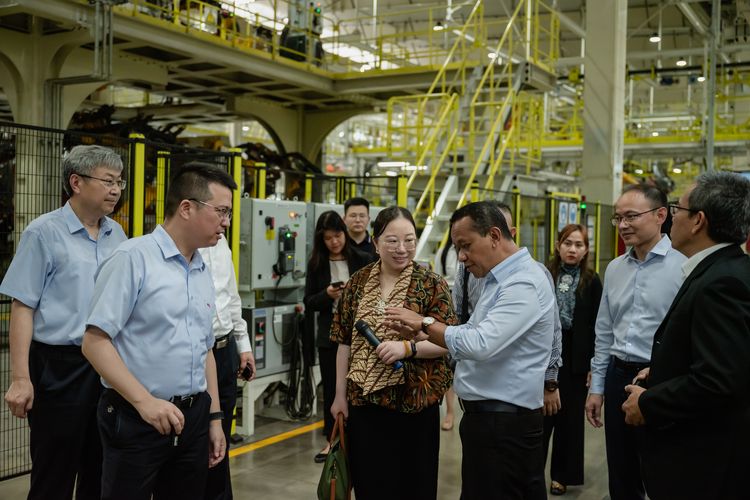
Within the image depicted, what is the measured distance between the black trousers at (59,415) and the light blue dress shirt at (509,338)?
5.59 ft

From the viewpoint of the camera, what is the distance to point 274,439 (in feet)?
20.1

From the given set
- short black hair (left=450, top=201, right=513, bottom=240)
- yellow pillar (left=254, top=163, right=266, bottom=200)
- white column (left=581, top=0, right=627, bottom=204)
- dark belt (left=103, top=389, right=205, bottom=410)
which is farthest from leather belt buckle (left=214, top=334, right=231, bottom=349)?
white column (left=581, top=0, right=627, bottom=204)

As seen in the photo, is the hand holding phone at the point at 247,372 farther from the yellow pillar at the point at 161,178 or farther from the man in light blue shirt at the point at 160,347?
the yellow pillar at the point at 161,178

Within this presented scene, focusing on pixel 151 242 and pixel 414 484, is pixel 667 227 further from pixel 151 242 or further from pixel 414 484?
pixel 151 242

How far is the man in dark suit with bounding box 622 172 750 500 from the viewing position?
2.24 m

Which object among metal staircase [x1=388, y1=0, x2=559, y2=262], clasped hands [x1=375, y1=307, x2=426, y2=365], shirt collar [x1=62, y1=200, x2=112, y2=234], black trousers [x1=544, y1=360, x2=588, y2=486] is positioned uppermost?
metal staircase [x1=388, y1=0, x2=559, y2=262]

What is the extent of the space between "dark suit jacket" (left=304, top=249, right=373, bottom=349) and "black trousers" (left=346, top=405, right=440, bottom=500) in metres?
2.25

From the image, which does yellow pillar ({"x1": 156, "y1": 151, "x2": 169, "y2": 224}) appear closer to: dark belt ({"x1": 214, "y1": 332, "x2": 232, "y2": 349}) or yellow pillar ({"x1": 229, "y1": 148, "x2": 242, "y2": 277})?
yellow pillar ({"x1": 229, "y1": 148, "x2": 242, "y2": 277})

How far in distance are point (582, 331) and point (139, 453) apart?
3.22 metres

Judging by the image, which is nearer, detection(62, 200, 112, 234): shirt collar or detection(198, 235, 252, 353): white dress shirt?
detection(62, 200, 112, 234): shirt collar

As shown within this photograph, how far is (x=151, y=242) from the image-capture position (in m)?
2.56

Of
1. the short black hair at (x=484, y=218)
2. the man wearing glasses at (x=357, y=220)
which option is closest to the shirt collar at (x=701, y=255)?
the short black hair at (x=484, y=218)

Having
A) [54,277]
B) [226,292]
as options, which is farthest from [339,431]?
[54,277]

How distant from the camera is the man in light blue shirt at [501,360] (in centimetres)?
282
